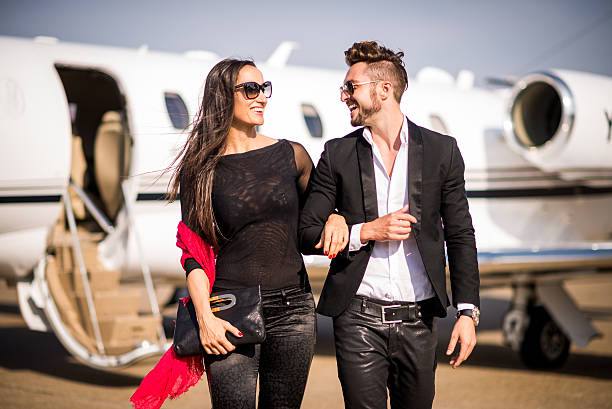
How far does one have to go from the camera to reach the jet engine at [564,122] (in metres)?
10.3

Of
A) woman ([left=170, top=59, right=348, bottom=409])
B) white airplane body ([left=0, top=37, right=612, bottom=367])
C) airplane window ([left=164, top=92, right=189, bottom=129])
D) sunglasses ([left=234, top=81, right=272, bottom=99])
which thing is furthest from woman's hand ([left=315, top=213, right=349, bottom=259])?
airplane window ([left=164, top=92, right=189, bottom=129])

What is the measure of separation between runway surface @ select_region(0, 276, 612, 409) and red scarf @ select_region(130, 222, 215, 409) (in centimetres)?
420

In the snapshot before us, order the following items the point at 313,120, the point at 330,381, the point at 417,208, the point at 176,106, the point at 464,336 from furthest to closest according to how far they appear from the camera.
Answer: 1. the point at 313,120
2. the point at 176,106
3. the point at 330,381
4. the point at 417,208
5. the point at 464,336

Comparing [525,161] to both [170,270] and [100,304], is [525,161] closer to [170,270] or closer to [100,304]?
[170,270]

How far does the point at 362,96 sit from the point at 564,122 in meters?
7.24

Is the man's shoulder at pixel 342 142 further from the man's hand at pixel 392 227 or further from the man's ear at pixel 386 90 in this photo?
the man's hand at pixel 392 227

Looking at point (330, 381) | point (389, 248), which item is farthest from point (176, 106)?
point (389, 248)

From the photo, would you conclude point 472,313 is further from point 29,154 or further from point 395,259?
point 29,154

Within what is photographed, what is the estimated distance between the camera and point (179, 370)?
3.47 meters

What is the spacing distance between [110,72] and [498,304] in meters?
12.0

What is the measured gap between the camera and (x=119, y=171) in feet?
30.7

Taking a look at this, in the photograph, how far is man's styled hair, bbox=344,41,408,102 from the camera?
3482 mm

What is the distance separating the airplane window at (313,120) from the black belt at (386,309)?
22.8 feet

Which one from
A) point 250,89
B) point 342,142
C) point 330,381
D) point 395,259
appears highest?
point 250,89
